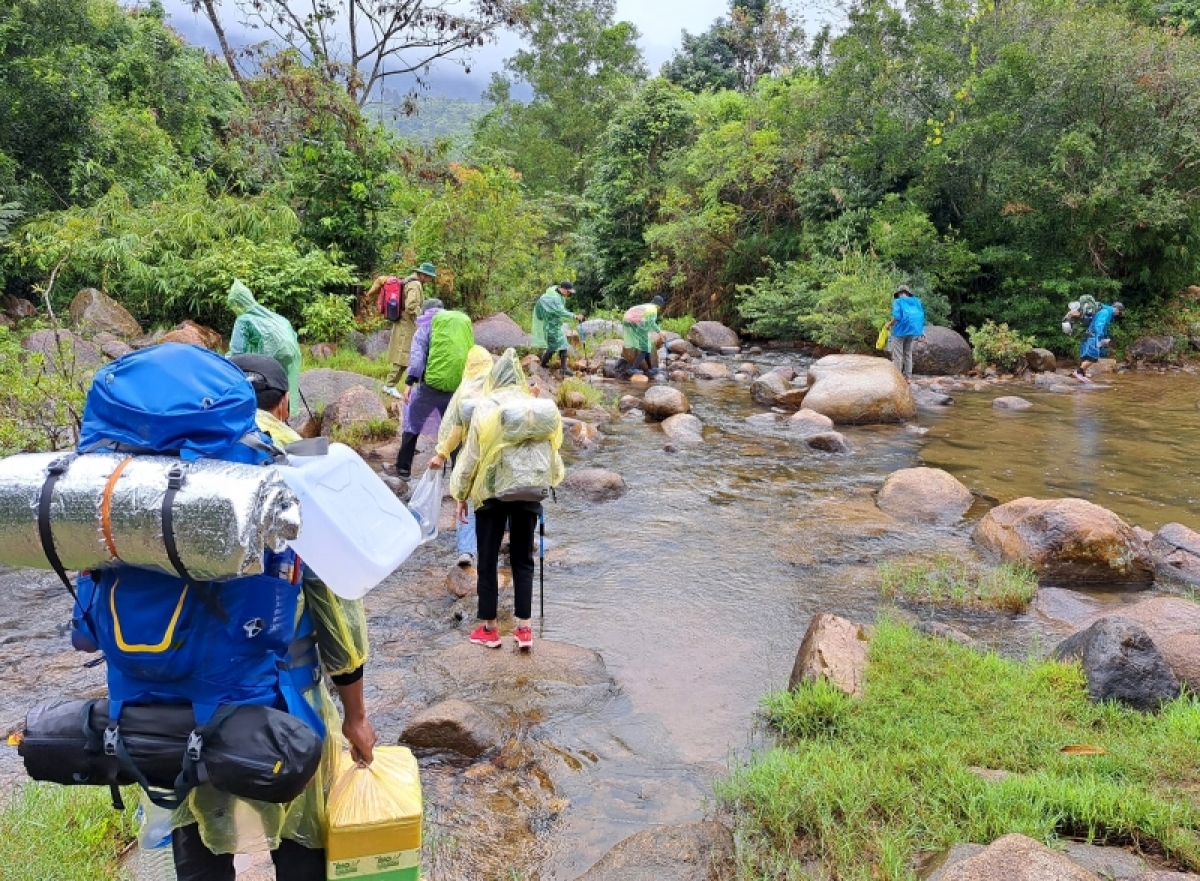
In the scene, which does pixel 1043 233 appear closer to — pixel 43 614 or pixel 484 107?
pixel 43 614

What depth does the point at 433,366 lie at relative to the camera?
7.18m

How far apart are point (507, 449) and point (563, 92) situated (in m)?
32.6

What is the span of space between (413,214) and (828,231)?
9657 millimetres

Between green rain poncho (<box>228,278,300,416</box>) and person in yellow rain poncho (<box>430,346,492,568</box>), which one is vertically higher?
green rain poncho (<box>228,278,300,416</box>)

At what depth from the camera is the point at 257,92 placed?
1728cm

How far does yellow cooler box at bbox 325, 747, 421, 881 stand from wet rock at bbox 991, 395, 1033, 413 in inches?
537

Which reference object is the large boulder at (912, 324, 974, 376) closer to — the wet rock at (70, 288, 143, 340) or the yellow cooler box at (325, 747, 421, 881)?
the wet rock at (70, 288, 143, 340)

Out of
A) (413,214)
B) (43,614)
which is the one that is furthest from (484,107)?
(43,614)

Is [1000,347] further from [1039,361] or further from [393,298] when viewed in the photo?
[393,298]

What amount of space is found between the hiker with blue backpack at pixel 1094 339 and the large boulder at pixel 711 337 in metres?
7.15

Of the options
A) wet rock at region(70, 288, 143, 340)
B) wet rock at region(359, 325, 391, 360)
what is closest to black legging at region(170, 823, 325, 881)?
wet rock at region(359, 325, 391, 360)

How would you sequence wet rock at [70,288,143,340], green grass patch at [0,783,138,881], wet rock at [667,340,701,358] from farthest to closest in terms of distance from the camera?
1. wet rock at [667,340,701,358]
2. wet rock at [70,288,143,340]
3. green grass patch at [0,783,138,881]

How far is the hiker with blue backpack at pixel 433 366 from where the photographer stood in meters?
7.11

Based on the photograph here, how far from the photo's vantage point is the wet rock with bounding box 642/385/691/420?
12703 millimetres
